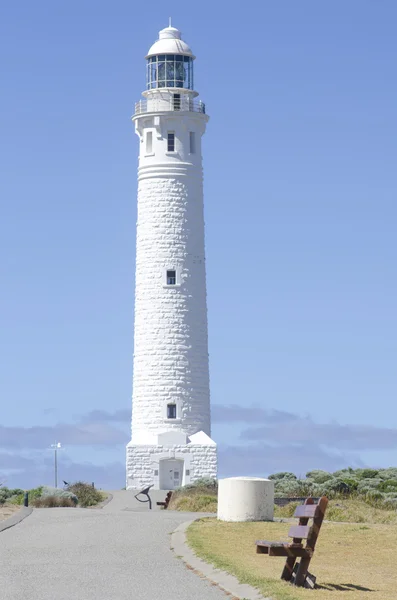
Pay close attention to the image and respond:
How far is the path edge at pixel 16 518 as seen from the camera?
90.6ft

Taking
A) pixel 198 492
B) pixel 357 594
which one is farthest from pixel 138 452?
pixel 357 594

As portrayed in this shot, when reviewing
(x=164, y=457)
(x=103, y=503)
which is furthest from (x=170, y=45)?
(x=103, y=503)

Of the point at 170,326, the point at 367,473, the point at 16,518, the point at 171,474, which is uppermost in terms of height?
the point at 170,326

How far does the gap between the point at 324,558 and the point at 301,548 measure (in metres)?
4.99

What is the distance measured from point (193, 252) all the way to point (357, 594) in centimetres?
3747

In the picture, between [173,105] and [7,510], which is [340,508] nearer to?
[7,510]

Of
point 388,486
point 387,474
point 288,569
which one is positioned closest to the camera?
point 288,569

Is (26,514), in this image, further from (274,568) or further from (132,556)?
(274,568)

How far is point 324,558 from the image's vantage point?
22.5 m

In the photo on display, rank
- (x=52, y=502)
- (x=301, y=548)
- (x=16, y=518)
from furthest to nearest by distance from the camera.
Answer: (x=52, y=502)
(x=16, y=518)
(x=301, y=548)

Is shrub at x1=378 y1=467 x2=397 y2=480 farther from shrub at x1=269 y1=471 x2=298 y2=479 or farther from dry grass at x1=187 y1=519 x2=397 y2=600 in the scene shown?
dry grass at x1=187 y1=519 x2=397 y2=600

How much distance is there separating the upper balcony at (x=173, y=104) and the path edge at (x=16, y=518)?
2674cm

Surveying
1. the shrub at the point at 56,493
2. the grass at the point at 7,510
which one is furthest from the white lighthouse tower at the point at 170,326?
the grass at the point at 7,510

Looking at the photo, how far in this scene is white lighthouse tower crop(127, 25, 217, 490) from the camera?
53.7 metres
